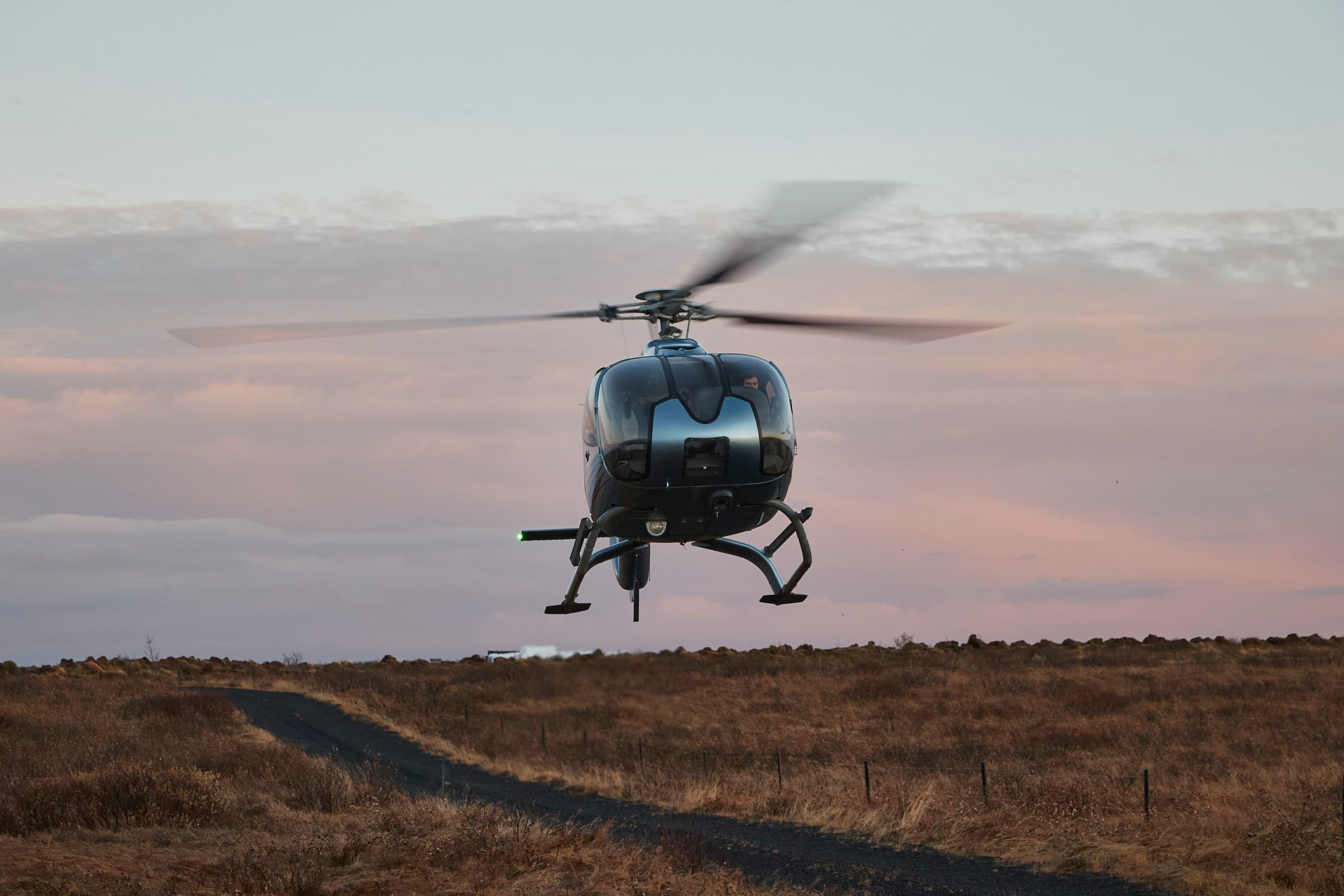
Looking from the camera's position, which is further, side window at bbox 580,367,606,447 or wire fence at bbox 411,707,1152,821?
wire fence at bbox 411,707,1152,821

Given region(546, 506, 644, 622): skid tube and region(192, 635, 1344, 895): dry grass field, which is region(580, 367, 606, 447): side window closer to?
region(546, 506, 644, 622): skid tube

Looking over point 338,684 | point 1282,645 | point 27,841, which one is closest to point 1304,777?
point 27,841

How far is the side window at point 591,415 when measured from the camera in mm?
13242

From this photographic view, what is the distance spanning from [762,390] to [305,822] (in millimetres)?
13631

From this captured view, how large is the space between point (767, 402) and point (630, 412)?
4.98 ft

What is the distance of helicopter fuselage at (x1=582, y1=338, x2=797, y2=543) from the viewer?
1223 centimetres

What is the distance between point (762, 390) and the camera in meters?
12.7

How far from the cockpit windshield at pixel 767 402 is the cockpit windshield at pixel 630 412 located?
0.80 m

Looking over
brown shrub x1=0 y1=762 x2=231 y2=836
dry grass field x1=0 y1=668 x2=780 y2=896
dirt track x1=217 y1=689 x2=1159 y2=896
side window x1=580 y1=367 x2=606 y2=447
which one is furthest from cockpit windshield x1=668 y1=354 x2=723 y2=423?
brown shrub x1=0 y1=762 x2=231 y2=836

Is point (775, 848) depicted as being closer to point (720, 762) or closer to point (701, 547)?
point (701, 547)

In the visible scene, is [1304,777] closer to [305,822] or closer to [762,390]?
[762,390]

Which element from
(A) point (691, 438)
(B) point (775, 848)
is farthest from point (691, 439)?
(B) point (775, 848)

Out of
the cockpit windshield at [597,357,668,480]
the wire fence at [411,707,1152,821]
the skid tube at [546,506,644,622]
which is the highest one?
the cockpit windshield at [597,357,668,480]

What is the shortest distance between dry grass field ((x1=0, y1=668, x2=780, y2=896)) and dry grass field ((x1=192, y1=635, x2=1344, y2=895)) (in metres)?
5.73
